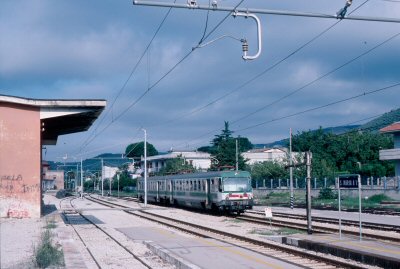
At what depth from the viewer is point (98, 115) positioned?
28.3 meters

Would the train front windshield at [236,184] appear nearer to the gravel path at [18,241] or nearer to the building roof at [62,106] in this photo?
the building roof at [62,106]

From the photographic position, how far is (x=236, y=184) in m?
33.5

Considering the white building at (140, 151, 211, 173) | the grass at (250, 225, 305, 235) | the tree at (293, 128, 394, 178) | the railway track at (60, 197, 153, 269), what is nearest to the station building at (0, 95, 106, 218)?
the railway track at (60, 197, 153, 269)

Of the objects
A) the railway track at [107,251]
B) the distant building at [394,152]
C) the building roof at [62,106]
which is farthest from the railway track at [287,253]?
the distant building at [394,152]

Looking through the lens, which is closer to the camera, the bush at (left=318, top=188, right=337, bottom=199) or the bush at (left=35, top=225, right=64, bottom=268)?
the bush at (left=35, top=225, right=64, bottom=268)

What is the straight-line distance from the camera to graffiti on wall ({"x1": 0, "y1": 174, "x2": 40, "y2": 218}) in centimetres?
2500

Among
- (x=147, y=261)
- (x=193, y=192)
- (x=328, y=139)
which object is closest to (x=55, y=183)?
(x=328, y=139)

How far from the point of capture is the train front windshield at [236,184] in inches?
1300

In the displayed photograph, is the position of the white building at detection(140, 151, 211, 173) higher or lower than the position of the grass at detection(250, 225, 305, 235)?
higher

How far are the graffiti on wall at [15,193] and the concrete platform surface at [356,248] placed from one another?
1273 cm

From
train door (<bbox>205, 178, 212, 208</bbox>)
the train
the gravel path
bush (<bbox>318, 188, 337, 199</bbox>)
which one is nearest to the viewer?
the gravel path

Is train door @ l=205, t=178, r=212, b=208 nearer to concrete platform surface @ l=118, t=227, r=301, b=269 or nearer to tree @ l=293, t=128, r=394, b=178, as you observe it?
concrete platform surface @ l=118, t=227, r=301, b=269

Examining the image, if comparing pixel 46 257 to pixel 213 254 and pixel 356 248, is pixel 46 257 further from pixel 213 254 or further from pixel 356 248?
pixel 356 248

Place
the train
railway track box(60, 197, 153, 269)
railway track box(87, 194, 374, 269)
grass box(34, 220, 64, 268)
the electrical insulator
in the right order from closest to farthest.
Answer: grass box(34, 220, 64, 268) < railway track box(87, 194, 374, 269) < the electrical insulator < railway track box(60, 197, 153, 269) < the train
